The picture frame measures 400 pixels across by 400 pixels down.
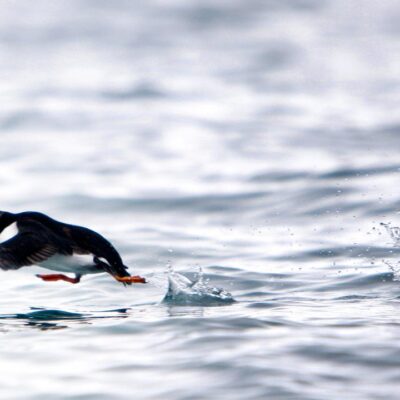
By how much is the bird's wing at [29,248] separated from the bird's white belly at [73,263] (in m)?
0.08

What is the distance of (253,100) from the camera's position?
62.0 feet

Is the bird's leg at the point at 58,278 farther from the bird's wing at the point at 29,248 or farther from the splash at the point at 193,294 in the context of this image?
the splash at the point at 193,294

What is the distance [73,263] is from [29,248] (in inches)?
14.8

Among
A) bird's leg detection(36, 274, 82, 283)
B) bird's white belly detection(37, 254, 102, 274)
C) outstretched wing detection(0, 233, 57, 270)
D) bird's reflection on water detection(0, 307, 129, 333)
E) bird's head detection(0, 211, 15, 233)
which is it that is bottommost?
bird's reflection on water detection(0, 307, 129, 333)

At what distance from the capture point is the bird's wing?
7.46m

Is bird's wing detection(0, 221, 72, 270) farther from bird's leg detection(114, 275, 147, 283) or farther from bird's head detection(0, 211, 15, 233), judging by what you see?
bird's leg detection(114, 275, 147, 283)

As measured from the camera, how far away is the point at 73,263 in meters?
7.86

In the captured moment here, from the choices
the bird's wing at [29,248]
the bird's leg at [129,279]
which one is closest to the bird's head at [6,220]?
the bird's wing at [29,248]

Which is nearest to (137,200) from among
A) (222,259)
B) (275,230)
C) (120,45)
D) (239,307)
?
(275,230)

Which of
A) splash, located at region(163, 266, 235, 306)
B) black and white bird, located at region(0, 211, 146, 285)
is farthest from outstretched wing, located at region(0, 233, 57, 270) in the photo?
splash, located at region(163, 266, 235, 306)

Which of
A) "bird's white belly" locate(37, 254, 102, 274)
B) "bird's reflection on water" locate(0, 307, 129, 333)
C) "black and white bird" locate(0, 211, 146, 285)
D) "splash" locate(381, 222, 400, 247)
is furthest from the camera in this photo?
"splash" locate(381, 222, 400, 247)

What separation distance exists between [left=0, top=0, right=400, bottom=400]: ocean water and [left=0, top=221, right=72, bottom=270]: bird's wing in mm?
401

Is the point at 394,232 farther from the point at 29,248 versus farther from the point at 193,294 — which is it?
the point at 29,248

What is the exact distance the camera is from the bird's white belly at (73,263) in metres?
7.82
